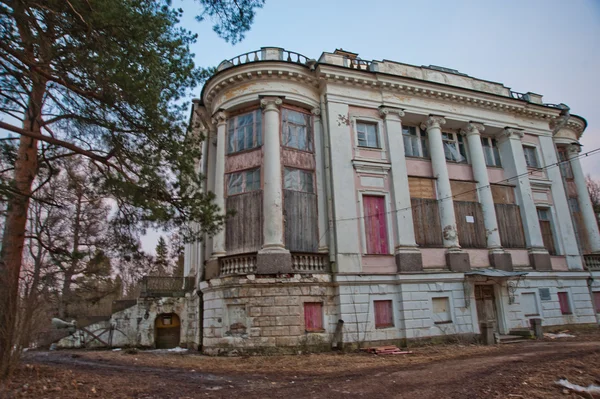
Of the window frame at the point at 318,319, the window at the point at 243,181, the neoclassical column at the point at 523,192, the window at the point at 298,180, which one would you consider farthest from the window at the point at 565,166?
the window at the point at 243,181

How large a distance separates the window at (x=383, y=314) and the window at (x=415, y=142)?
7402 millimetres

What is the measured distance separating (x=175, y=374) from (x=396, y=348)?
7.82 meters

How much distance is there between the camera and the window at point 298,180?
636 inches

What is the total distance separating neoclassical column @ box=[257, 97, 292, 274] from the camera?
1442cm

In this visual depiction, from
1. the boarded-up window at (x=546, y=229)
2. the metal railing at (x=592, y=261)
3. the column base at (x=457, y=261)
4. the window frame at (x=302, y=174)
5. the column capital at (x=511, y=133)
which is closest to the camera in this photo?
the window frame at (x=302, y=174)

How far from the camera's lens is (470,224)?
18.4 meters

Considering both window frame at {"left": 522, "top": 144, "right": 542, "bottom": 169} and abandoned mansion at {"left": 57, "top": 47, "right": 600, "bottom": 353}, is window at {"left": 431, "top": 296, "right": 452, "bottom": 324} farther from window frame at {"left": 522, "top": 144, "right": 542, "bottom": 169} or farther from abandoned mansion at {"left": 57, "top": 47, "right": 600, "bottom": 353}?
window frame at {"left": 522, "top": 144, "right": 542, "bottom": 169}

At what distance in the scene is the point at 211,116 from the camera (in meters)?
18.6

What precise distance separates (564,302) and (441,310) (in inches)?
302

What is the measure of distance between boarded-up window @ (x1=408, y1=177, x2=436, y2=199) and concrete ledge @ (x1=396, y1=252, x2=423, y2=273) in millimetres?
2987

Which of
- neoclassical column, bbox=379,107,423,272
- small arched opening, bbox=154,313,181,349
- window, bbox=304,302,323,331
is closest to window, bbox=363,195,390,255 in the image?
neoclassical column, bbox=379,107,423,272

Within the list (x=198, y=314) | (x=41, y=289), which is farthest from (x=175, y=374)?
(x=198, y=314)

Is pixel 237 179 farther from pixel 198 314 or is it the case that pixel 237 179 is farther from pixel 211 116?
pixel 198 314

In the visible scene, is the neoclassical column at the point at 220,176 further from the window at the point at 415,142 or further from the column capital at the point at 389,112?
the window at the point at 415,142
